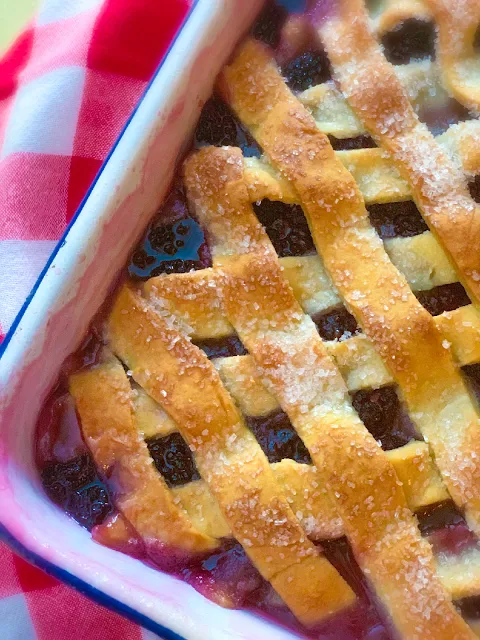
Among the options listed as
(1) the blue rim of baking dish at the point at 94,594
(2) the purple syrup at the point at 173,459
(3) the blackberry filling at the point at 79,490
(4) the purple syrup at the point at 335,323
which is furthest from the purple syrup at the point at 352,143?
(1) the blue rim of baking dish at the point at 94,594

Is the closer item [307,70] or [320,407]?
[320,407]

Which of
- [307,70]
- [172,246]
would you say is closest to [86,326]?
[172,246]

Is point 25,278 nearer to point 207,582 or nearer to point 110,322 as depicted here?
point 110,322

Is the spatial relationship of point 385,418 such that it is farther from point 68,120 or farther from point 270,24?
point 68,120

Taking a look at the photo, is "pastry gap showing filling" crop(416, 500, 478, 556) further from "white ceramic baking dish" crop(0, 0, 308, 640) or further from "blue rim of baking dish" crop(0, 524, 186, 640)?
"blue rim of baking dish" crop(0, 524, 186, 640)

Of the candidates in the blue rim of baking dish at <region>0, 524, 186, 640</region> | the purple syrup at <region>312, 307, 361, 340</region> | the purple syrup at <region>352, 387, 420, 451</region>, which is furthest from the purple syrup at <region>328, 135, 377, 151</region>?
the blue rim of baking dish at <region>0, 524, 186, 640</region>

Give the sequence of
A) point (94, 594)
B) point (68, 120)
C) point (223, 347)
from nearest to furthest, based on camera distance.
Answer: point (94, 594) → point (223, 347) → point (68, 120)
